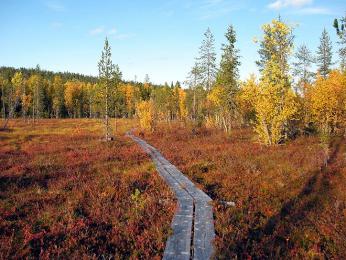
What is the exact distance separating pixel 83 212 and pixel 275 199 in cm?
763

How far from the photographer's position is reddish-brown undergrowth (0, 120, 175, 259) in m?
8.41

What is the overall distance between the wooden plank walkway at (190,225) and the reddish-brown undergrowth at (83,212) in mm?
340

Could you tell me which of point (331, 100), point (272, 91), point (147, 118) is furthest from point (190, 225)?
point (147, 118)

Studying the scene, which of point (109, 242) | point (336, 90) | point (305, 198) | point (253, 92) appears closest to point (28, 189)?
point (109, 242)

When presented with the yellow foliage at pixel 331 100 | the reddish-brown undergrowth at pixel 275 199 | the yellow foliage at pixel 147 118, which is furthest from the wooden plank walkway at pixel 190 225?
the yellow foliage at pixel 147 118

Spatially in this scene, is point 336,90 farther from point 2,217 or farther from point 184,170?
point 2,217

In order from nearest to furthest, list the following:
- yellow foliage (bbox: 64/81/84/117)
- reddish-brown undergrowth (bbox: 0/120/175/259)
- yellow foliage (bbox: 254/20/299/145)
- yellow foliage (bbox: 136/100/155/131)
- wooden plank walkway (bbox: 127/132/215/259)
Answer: wooden plank walkway (bbox: 127/132/215/259) < reddish-brown undergrowth (bbox: 0/120/175/259) < yellow foliage (bbox: 254/20/299/145) < yellow foliage (bbox: 136/100/155/131) < yellow foliage (bbox: 64/81/84/117)

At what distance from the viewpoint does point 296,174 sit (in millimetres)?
16672

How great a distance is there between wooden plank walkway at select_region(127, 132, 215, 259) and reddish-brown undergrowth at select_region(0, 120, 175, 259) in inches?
13.4

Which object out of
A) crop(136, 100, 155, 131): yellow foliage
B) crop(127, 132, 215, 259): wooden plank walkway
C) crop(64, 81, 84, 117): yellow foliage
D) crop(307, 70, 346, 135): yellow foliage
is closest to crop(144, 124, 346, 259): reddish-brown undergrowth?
crop(127, 132, 215, 259): wooden plank walkway

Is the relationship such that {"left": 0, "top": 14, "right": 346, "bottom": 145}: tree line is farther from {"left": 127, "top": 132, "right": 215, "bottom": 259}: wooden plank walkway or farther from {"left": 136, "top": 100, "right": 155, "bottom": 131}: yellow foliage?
{"left": 127, "top": 132, "right": 215, "bottom": 259}: wooden plank walkway

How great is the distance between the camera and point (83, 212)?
11.4 metres

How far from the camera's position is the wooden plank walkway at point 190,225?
25.8ft

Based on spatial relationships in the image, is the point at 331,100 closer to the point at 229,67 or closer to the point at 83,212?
the point at 229,67
